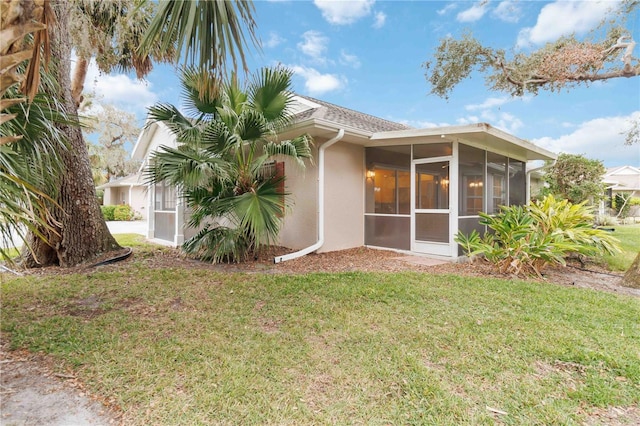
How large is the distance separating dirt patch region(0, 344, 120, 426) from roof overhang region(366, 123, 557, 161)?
7157mm

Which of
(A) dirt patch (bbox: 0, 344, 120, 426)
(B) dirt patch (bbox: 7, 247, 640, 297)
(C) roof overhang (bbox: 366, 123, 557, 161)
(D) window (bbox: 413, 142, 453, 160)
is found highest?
(C) roof overhang (bbox: 366, 123, 557, 161)

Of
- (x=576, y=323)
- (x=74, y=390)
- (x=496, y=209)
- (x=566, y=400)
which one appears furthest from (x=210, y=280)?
(x=496, y=209)

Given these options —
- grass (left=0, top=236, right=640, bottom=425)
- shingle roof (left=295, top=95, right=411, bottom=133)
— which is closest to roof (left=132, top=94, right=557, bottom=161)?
shingle roof (left=295, top=95, right=411, bottom=133)

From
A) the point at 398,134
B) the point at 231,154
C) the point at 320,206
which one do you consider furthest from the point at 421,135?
the point at 231,154

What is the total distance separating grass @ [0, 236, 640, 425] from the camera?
2.28m

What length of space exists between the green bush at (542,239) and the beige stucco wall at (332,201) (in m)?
3.02

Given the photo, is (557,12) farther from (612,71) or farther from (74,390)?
(74,390)

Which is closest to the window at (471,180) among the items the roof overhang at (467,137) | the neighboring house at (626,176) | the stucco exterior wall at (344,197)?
the roof overhang at (467,137)

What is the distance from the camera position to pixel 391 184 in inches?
331

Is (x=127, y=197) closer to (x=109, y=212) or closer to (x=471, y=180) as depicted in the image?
(x=109, y=212)

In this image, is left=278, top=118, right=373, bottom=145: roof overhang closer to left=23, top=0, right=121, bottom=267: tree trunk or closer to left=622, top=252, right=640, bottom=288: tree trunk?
left=23, top=0, right=121, bottom=267: tree trunk

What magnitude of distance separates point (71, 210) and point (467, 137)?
9.07 m

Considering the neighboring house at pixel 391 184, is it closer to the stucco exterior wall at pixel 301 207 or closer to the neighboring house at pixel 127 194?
the stucco exterior wall at pixel 301 207

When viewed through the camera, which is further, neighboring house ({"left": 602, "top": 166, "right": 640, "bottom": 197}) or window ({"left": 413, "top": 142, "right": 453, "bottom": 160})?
neighboring house ({"left": 602, "top": 166, "right": 640, "bottom": 197})
